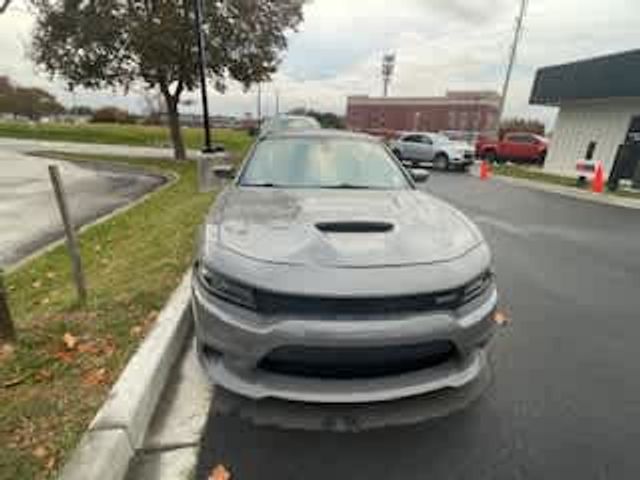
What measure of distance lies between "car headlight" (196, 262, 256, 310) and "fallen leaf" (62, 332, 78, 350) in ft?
4.29

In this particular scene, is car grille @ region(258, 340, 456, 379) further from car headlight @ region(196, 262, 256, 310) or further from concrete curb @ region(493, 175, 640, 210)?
concrete curb @ region(493, 175, 640, 210)

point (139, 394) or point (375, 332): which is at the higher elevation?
point (375, 332)

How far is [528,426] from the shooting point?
7.63ft

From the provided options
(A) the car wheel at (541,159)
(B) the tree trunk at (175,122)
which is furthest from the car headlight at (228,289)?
(A) the car wheel at (541,159)

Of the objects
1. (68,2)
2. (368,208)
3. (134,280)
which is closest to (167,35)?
(68,2)

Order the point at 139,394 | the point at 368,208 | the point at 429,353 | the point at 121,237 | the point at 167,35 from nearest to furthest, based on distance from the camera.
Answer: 1. the point at 429,353
2. the point at 139,394
3. the point at 368,208
4. the point at 121,237
5. the point at 167,35

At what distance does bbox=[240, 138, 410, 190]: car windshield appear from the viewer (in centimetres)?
341

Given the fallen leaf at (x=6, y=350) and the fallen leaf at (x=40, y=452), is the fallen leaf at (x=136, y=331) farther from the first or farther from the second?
the fallen leaf at (x=40, y=452)

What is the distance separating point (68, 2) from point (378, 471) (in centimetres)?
1855

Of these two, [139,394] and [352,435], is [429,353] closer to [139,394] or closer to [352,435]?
[352,435]

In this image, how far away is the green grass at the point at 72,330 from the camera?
6.47 ft

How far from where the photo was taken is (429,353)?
2.05 metres

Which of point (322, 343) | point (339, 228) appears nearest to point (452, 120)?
point (339, 228)

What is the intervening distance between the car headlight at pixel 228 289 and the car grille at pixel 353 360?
0.92 feet
